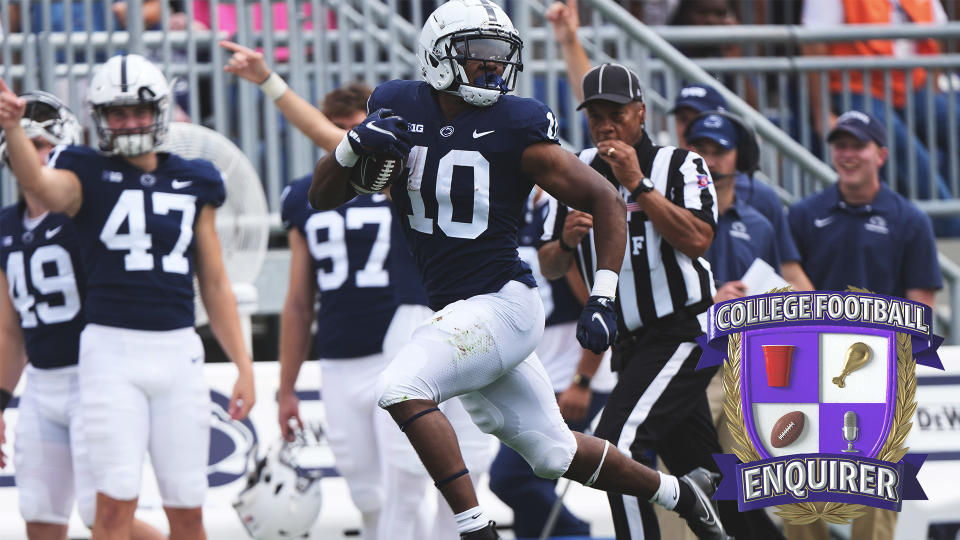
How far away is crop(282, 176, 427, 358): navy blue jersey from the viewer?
266 inches

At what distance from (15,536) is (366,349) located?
2.04 meters

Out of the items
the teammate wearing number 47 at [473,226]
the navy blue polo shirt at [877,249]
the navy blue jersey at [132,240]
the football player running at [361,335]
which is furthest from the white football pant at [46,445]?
the navy blue polo shirt at [877,249]

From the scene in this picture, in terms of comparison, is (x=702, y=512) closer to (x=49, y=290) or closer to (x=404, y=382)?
(x=404, y=382)

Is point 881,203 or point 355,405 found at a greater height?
point 881,203

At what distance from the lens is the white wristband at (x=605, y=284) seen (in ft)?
16.1

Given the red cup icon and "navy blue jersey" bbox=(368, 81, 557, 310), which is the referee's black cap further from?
the red cup icon

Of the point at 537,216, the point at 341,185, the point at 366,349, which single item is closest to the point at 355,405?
the point at 366,349

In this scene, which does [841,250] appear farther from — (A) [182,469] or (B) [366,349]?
(A) [182,469]

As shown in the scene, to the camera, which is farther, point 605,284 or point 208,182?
point 208,182

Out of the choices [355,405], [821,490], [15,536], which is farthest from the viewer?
[15,536]

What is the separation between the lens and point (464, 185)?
4.92 m

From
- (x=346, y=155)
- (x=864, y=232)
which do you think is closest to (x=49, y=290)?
(x=346, y=155)

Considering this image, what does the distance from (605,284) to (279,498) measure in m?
2.45

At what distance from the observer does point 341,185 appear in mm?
5012
